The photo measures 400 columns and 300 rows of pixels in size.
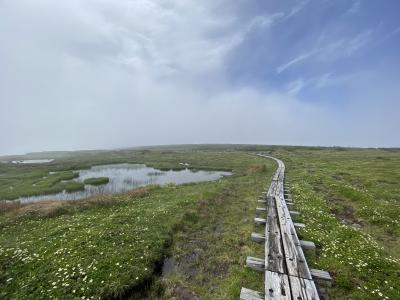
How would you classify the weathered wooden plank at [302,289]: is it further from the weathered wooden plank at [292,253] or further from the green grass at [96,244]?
the green grass at [96,244]

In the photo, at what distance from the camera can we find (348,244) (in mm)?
9617

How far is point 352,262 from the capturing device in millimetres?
8289

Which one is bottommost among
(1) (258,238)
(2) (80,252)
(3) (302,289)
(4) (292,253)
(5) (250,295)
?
(2) (80,252)

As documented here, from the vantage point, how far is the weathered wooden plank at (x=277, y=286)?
586cm

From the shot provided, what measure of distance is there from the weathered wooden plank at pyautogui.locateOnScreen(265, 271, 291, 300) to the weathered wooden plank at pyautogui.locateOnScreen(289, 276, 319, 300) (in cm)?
16

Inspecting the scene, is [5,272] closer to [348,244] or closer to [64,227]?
[64,227]

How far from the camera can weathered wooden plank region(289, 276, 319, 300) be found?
5766 mm

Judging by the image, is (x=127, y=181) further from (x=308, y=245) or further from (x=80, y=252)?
(x=308, y=245)

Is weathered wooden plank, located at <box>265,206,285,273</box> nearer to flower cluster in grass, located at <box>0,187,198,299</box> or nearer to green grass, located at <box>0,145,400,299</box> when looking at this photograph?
green grass, located at <box>0,145,400,299</box>

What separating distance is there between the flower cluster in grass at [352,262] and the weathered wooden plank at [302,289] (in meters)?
1.63

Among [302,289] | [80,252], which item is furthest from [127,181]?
[302,289]

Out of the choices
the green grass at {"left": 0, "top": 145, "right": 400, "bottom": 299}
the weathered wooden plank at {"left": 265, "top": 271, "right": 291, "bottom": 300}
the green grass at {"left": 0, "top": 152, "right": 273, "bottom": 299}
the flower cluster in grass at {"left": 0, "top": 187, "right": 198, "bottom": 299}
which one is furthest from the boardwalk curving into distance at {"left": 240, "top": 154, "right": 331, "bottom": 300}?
the flower cluster in grass at {"left": 0, "top": 187, "right": 198, "bottom": 299}

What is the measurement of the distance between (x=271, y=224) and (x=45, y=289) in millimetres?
10450

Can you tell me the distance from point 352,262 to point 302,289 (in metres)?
3.99
